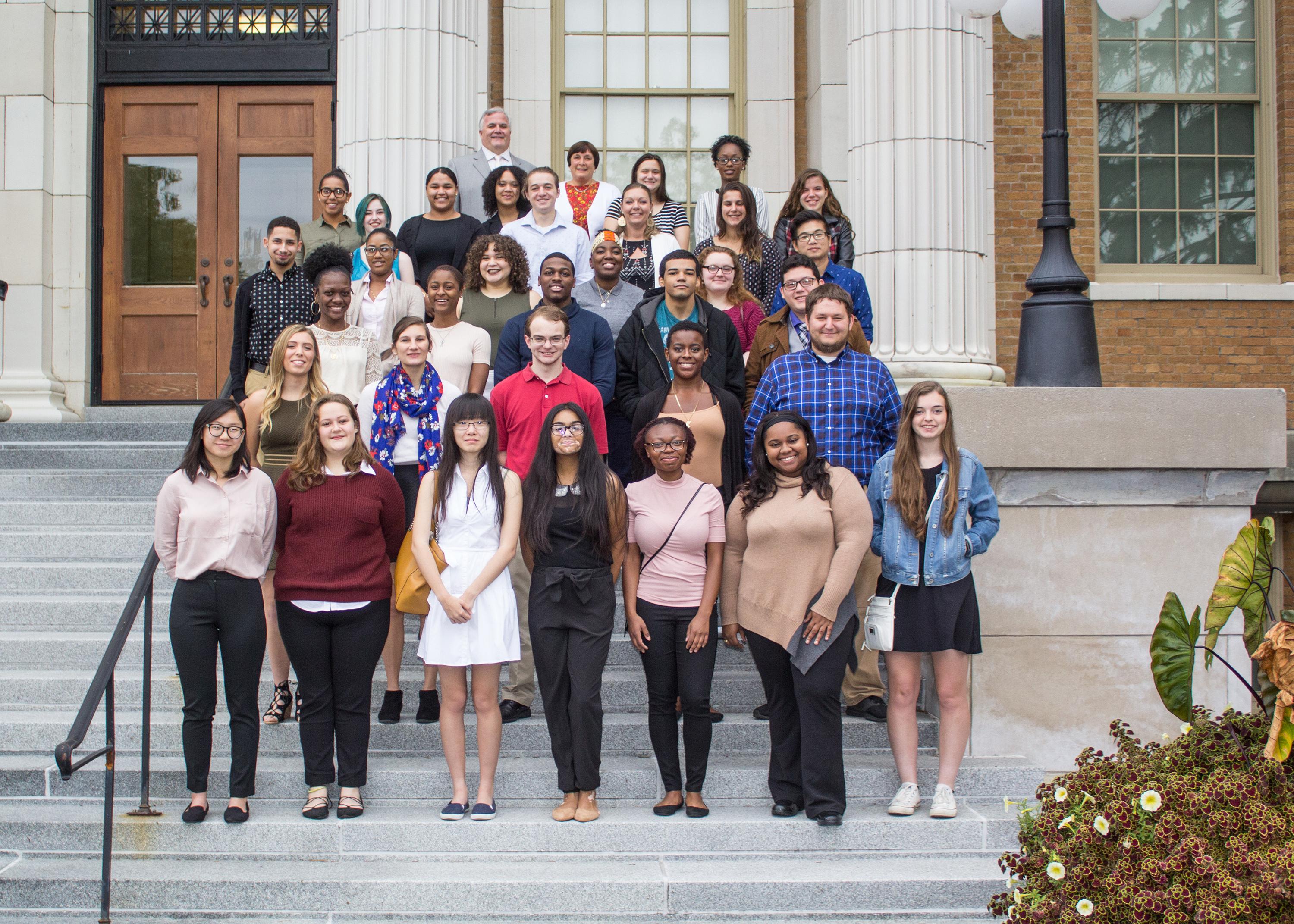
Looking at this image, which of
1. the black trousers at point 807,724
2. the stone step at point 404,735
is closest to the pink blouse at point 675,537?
the black trousers at point 807,724

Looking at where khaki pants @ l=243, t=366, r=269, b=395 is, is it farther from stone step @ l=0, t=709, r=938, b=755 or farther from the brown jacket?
the brown jacket

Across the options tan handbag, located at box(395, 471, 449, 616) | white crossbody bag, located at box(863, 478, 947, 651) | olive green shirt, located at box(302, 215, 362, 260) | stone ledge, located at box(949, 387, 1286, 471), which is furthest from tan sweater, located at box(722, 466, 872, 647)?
olive green shirt, located at box(302, 215, 362, 260)

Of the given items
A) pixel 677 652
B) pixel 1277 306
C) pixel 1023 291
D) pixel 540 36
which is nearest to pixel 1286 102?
pixel 1277 306

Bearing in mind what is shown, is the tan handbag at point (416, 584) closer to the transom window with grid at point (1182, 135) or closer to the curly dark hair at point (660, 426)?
the curly dark hair at point (660, 426)

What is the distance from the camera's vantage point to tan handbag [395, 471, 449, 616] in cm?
537

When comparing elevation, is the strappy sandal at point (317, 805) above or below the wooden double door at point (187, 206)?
below

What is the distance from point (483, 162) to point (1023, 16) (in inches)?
152

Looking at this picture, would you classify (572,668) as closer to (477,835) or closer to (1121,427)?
(477,835)

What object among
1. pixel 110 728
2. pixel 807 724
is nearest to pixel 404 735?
pixel 110 728

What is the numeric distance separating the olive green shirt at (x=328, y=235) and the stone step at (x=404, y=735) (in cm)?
335

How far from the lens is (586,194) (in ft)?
28.3

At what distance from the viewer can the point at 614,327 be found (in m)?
7.18

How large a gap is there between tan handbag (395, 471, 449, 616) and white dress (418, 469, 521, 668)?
0.03 m

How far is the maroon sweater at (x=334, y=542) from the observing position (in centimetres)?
523
